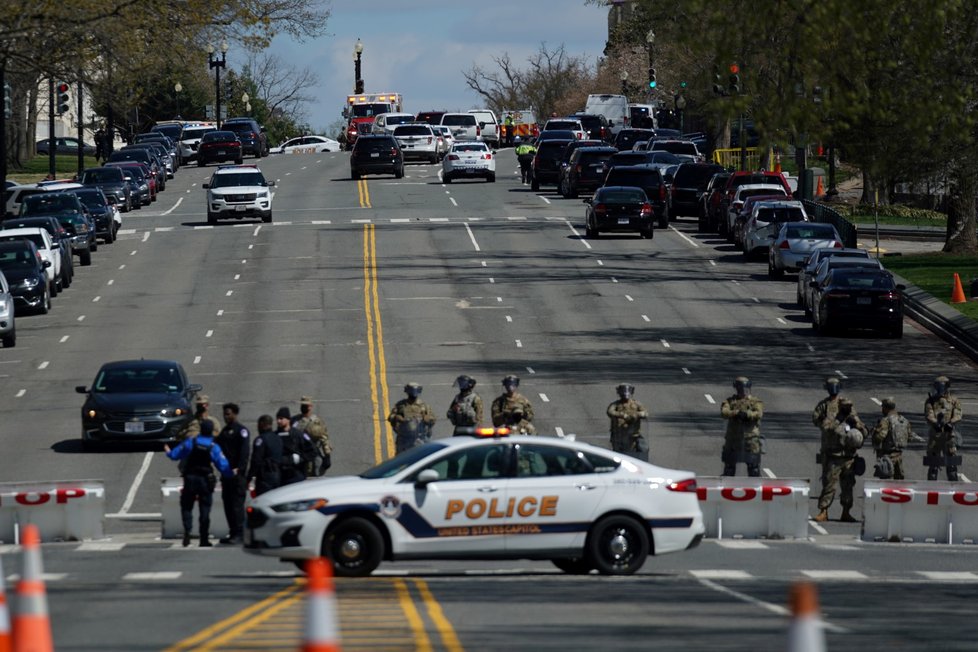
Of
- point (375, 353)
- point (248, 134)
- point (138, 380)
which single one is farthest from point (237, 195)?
point (248, 134)

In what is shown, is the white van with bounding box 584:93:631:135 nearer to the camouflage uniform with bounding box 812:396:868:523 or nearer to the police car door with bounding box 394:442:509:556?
the camouflage uniform with bounding box 812:396:868:523

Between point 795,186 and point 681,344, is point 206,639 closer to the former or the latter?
point 681,344

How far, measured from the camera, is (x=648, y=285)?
45.2m

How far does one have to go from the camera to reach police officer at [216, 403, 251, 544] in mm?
19547

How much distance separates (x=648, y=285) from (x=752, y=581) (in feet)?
96.5

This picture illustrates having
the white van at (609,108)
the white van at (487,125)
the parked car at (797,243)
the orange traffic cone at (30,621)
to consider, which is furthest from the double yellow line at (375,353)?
the white van at (609,108)

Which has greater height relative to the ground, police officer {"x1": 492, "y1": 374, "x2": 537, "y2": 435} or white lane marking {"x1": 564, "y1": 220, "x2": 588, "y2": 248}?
white lane marking {"x1": 564, "y1": 220, "x2": 588, "y2": 248}

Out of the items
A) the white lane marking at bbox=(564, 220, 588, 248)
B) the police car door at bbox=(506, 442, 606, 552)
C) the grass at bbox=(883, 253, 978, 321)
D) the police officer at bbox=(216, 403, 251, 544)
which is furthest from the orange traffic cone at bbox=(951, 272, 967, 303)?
the police car door at bbox=(506, 442, 606, 552)

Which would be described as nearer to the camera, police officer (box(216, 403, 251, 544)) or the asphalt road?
the asphalt road

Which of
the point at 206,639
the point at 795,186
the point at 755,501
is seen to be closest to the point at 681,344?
the point at 755,501

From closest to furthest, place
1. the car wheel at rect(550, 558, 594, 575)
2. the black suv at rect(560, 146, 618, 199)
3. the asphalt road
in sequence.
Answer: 1. the asphalt road
2. the car wheel at rect(550, 558, 594, 575)
3. the black suv at rect(560, 146, 618, 199)

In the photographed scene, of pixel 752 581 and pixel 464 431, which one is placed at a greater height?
pixel 464 431

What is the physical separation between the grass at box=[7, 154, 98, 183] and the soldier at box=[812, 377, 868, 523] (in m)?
60.5

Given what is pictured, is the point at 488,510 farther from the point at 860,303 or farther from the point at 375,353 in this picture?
the point at 860,303
